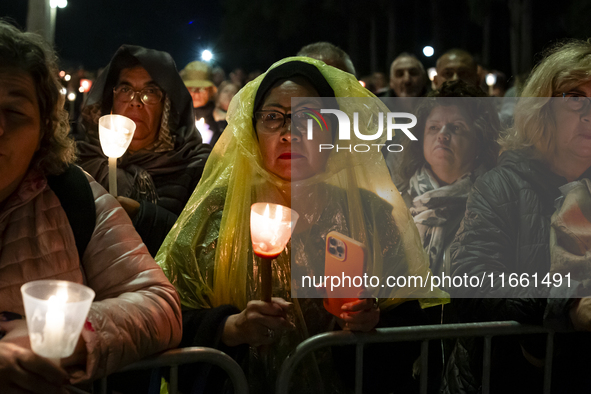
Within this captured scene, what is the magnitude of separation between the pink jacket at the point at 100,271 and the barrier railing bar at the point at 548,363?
1.33 meters

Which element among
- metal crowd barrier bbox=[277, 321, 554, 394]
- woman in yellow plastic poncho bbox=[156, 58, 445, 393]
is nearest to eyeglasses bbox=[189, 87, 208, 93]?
A: woman in yellow plastic poncho bbox=[156, 58, 445, 393]

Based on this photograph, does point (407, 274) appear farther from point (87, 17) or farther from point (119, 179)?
point (87, 17)

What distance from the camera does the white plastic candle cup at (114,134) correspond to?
2.46 metres

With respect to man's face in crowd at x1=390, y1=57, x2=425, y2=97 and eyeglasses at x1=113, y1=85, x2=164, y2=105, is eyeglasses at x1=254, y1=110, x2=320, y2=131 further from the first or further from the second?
man's face in crowd at x1=390, y1=57, x2=425, y2=97

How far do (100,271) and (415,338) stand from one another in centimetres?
107

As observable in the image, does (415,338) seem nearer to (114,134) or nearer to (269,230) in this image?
(269,230)

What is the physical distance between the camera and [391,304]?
214 centimetres

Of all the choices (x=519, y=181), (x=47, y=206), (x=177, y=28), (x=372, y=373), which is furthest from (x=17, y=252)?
Answer: (x=177, y=28)

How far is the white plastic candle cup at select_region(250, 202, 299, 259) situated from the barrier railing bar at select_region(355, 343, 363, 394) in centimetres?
53

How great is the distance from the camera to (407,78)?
5047mm

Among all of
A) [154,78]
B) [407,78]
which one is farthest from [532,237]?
[407,78]

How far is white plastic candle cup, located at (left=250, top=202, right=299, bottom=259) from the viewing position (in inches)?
65.4

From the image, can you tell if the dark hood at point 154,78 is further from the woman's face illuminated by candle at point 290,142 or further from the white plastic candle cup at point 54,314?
the white plastic candle cup at point 54,314

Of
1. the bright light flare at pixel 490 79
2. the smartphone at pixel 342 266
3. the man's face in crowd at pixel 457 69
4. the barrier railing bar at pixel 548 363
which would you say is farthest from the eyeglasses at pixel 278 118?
the bright light flare at pixel 490 79
